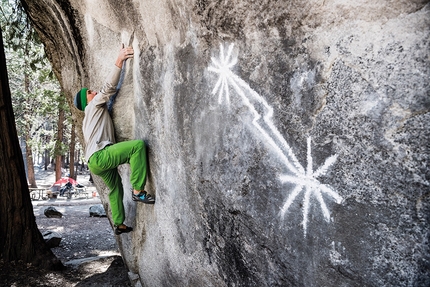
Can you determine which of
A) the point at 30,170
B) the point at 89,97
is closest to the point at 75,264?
the point at 89,97

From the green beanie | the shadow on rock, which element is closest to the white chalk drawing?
the green beanie

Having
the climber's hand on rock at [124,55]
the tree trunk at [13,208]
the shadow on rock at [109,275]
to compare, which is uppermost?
the climber's hand on rock at [124,55]

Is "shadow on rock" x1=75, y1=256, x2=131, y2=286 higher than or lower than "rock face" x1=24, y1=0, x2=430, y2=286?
lower

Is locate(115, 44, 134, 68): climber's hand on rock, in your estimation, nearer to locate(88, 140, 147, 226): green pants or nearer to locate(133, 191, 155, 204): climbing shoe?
locate(88, 140, 147, 226): green pants

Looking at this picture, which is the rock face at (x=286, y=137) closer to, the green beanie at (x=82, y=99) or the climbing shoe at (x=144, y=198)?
the climbing shoe at (x=144, y=198)

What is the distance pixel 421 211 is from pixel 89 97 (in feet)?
13.7

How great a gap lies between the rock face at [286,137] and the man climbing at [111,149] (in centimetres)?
18

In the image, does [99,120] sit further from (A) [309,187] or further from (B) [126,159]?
(A) [309,187]

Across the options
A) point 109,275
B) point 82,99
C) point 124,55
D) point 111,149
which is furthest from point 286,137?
point 109,275

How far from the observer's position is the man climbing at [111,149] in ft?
13.4

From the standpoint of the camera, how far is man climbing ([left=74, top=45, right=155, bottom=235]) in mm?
4078

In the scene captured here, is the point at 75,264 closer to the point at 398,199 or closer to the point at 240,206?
the point at 240,206

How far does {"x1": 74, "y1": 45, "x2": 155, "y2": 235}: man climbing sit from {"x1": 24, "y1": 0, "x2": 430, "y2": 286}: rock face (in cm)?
18

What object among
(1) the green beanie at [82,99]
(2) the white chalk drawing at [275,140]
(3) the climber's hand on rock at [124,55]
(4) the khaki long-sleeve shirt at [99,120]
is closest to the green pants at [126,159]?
(4) the khaki long-sleeve shirt at [99,120]
